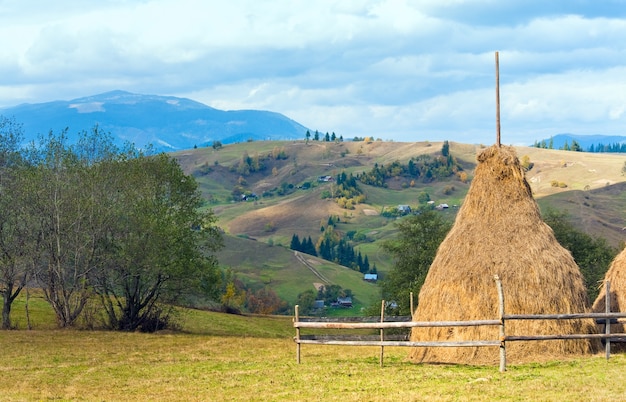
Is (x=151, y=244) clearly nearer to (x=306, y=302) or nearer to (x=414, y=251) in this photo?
(x=414, y=251)

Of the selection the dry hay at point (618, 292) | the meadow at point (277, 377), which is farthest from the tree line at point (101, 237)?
the dry hay at point (618, 292)

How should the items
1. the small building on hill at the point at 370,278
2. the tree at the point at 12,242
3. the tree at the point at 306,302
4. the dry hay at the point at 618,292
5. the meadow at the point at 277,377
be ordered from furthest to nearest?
the small building on hill at the point at 370,278, the tree at the point at 306,302, the tree at the point at 12,242, the dry hay at the point at 618,292, the meadow at the point at 277,377

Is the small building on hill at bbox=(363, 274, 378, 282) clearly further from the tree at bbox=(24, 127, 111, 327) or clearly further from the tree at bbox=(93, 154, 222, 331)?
the tree at bbox=(24, 127, 111, 327)

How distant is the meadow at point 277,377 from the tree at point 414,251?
2803 cm

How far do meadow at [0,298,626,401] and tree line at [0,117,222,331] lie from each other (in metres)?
12.1

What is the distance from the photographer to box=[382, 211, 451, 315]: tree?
61156 mm

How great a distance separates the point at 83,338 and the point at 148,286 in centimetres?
873

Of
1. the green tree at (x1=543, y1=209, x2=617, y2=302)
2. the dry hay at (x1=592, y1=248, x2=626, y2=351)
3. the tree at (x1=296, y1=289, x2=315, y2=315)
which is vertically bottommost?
the tree at (x1=296, y1=289, x2=315, y2=315)

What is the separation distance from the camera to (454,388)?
59.3ft

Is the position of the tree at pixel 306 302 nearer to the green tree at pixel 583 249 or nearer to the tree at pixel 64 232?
the green tree at pixel 583 249

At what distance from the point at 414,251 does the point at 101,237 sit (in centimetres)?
2669

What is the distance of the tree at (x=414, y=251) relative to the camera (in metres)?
61.2

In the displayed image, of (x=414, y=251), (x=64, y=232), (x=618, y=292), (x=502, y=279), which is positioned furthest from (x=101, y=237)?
(x=618, y=292)

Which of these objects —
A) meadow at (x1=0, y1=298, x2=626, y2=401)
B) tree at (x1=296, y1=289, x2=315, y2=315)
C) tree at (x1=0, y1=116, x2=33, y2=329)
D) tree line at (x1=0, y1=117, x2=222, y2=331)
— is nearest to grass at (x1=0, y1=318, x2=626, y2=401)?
meadow at (x1=0, y1=298, x2=626, y2=401)
